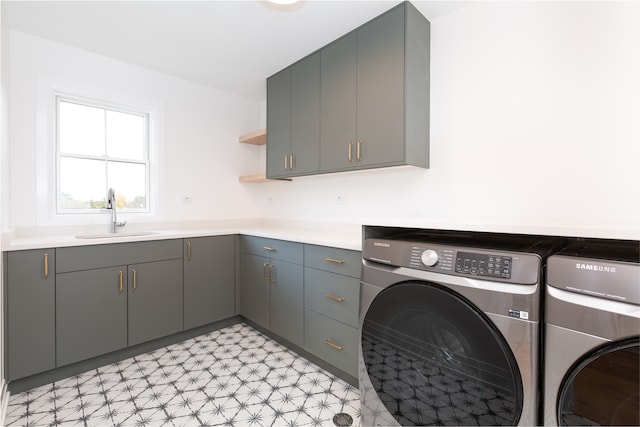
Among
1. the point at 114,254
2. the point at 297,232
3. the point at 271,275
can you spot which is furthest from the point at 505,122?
the point at 114,254

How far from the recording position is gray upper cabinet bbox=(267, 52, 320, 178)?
2.36m

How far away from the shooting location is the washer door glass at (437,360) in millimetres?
1027

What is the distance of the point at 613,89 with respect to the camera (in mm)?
1418

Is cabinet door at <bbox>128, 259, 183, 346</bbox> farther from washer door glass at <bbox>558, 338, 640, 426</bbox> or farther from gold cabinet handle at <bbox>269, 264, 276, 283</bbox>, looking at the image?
washer door glass at <bbox>558, 338, 640, 426</bbox>

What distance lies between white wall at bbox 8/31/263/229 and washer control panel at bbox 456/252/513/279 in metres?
2.64

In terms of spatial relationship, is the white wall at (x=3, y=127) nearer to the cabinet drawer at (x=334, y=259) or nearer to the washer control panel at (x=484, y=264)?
the cabinet drawer at (x=334, y=259)

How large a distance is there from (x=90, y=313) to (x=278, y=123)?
6.62ft

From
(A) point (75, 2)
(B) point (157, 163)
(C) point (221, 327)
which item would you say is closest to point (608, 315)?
(C) point (221, 327)

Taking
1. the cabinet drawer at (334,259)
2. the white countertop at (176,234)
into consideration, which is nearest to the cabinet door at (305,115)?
the white countertop at (176,234)

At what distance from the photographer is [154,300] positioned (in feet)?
7.63

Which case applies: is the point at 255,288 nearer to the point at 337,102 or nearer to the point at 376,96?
the point at 337,102

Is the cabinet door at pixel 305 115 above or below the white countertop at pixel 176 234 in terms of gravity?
above

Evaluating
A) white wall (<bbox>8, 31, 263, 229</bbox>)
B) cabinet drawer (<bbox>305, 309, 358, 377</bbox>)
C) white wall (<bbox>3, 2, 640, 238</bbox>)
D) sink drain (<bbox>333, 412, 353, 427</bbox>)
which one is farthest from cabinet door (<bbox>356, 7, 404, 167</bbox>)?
white wall (<bbox>8, 31, 263, 229</bbox>)

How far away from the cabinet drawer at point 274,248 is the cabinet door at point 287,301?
0.05m
